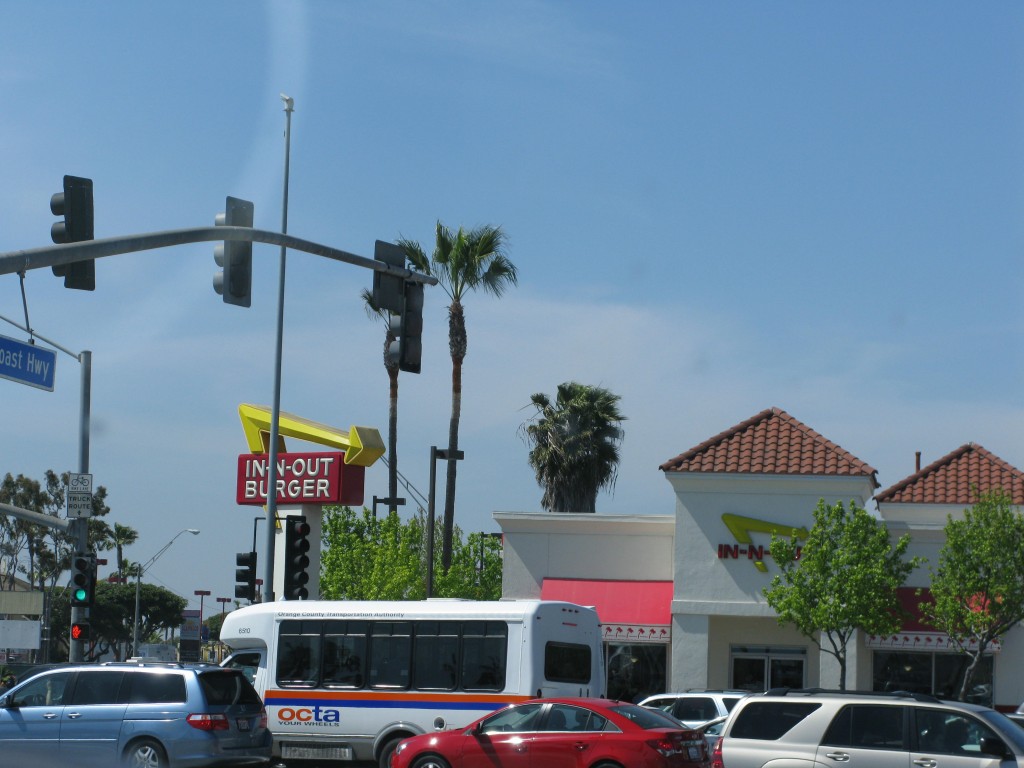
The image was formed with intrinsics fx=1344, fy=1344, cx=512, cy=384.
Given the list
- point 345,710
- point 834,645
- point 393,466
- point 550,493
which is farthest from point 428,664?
point 393,466

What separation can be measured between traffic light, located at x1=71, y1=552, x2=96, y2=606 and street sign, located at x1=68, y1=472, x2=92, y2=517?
2.84 ft

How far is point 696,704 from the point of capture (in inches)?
883

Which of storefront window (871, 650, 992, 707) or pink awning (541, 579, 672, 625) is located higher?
pink awning (541, 579, 672, 625)

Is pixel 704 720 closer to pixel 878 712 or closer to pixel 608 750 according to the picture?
pixel 608 750

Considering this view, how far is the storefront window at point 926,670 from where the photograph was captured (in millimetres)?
33469

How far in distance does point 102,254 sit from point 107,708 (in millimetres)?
8463

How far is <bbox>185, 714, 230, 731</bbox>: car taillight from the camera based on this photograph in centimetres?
1820

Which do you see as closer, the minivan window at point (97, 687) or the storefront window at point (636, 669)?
the minivan window at point (97, 687)

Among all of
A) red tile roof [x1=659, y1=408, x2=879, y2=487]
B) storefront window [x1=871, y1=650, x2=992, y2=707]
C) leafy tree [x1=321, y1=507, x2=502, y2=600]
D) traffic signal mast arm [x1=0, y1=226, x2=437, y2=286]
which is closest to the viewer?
traffic signal mast arm [x1=0, y1=226, x2=437, y2=286]

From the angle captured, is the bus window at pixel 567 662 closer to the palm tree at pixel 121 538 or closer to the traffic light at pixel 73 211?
the traffic light at pixel 73 211

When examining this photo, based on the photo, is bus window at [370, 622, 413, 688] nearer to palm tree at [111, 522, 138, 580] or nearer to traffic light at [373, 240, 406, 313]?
traffic light at [373, 240, 406, 313]

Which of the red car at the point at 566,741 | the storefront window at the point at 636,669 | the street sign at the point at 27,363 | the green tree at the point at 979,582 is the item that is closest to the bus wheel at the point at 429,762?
the red car at the point at 566,741

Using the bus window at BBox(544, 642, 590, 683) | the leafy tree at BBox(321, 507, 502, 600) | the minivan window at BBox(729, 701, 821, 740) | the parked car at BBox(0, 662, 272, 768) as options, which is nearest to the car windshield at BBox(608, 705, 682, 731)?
the minivan window at BBox(729, 701, 821, 740)

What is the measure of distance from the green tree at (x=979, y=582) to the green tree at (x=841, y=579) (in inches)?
39.7
